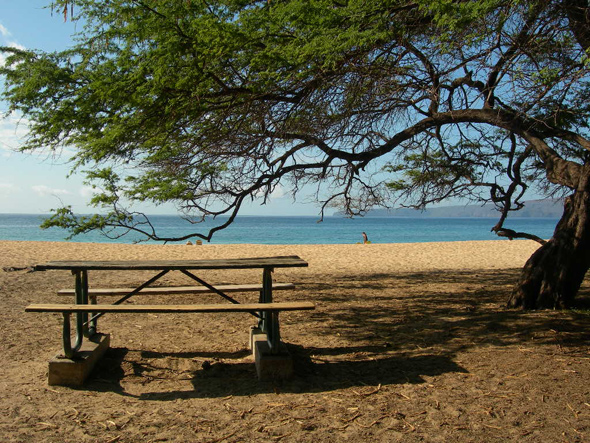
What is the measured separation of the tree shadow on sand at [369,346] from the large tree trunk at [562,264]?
11.3 inches

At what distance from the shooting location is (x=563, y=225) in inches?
257

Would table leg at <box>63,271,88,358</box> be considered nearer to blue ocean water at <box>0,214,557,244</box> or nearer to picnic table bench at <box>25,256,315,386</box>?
picnic table bench at <box>25,256,315,386</box>

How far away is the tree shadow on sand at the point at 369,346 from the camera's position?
4188mm

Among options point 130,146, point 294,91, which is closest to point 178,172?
point 130,146

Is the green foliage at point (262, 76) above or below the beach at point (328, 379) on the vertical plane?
above

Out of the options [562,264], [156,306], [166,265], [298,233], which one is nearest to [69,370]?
[156,306]

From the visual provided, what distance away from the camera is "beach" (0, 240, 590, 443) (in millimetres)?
3252

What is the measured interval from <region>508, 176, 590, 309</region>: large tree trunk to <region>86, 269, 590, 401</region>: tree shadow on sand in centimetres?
29

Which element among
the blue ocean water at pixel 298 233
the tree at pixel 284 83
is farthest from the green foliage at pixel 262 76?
the blue ocean water at pixel 298 233

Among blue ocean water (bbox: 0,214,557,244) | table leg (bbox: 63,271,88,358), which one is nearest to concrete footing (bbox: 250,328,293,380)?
table leg (bbox: 63,271,88,358)

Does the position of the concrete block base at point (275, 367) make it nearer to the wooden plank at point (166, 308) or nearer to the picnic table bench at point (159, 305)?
the picnic table bench at point (159, 305)

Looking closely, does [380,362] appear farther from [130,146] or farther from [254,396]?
[130,146]

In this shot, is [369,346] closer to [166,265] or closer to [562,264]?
[166,265]

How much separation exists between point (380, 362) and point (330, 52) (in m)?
3.17
